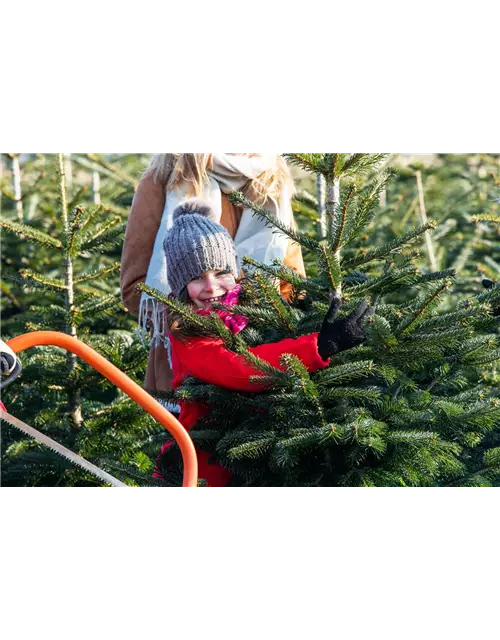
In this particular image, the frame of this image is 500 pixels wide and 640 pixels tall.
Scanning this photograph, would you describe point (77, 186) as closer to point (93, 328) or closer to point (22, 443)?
point (93, 328)

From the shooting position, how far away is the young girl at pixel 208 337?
12.7 ft

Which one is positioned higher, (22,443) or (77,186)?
(77,186)

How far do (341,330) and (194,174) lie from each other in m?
1.64

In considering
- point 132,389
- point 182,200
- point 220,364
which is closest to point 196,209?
point 182,200

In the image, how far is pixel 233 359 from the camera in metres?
4.08

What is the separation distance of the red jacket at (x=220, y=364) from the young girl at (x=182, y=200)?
2.39 feet

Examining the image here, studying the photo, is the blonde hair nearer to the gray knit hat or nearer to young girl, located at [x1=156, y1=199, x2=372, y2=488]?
young girl, located at [x1=156, y1=199, x2=372, y2=488]

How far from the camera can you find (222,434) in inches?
167

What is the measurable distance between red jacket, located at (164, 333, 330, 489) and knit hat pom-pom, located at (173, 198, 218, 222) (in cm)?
70

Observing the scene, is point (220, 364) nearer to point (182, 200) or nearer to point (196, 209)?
point (196, 209)

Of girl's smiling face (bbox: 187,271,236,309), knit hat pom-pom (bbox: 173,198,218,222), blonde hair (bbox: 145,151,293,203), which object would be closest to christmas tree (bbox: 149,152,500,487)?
girl's smiling face (bbox: 187,271,236,309)

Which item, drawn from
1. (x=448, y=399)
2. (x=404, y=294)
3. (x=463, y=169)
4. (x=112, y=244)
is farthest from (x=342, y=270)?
(x=463, y=169)

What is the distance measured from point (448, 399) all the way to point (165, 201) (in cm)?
182

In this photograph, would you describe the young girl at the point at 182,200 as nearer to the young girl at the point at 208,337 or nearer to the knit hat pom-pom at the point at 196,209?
the knit hat pom-pom at the point at 196,209
